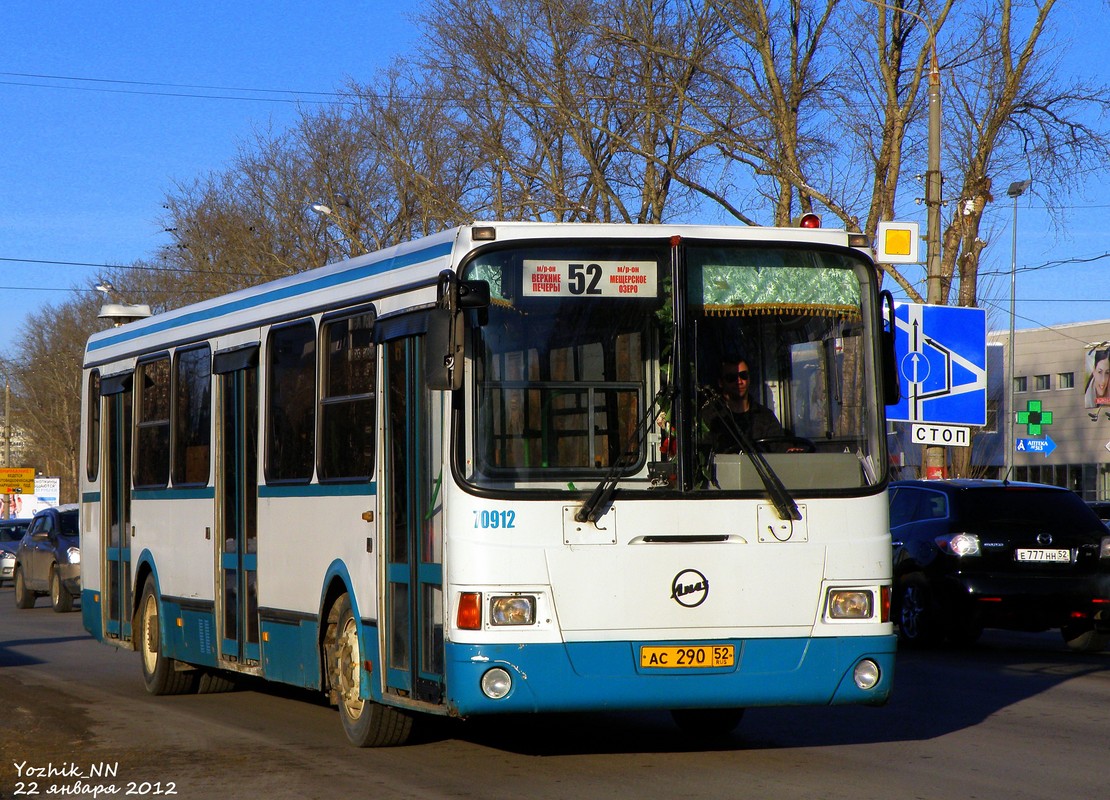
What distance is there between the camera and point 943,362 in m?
20.1

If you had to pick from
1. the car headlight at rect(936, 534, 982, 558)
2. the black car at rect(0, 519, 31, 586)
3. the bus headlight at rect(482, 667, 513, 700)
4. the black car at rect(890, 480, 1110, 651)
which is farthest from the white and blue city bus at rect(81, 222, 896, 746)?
the black car at rect(0, 519, 31, 586)

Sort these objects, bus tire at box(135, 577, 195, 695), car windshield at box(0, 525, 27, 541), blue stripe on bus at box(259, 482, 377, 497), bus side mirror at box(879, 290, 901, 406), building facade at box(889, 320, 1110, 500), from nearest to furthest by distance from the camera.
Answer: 1. bus side mirror at box(879, 290, 901, 406)
2. blue stripe on bus at box(259, 482, 377, 497)
3. bus tire at box(135, 577, 195, 695)
4. car windshield at box(0, 525, 27, 541)
5. building facade at box(889, 320, 1110, 500)

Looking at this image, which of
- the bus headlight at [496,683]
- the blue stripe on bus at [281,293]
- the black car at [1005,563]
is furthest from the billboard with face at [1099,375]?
the bus headlight at [496,683]

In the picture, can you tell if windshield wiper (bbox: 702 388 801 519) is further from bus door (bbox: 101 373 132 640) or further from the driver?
bus door (bbox: 101 373 132 640)

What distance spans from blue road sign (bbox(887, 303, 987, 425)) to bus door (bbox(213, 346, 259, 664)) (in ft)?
33.6

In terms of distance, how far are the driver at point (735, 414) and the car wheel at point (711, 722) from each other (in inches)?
87.6

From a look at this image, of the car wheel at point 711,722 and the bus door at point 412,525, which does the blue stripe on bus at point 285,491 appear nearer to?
the bus door at point 412,525

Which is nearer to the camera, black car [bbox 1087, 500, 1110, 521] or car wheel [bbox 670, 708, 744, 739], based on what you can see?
car wheel [bbox 670, 708, 744, 739]

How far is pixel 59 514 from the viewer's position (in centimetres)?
2872

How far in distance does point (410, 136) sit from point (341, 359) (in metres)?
30.8

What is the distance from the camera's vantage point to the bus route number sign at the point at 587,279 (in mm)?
8336

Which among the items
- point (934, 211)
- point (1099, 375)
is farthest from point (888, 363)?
point (1099, 375)

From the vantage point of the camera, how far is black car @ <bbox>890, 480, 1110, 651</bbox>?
15695 mm

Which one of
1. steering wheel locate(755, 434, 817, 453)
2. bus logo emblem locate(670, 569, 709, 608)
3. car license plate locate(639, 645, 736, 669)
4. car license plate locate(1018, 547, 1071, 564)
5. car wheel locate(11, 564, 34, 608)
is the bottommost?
car wheel locate(11, 564, 34, 608)
